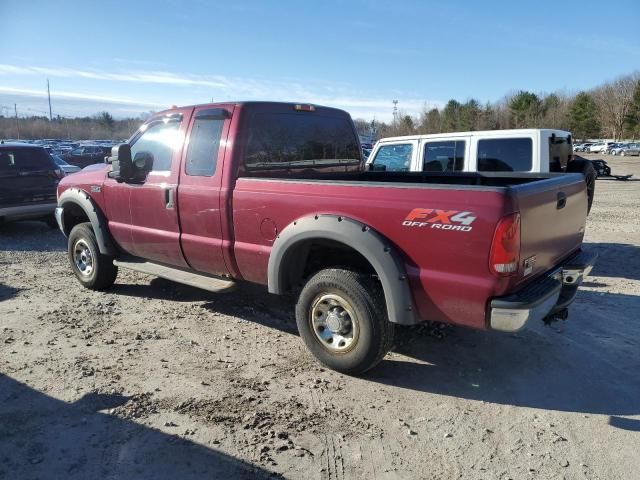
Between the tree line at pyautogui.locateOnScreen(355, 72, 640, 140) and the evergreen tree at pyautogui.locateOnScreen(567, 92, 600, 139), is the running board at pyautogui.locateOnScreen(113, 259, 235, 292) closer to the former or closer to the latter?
the tree line at pyautogui.locateOnScreen(355, 72, 640, 140)

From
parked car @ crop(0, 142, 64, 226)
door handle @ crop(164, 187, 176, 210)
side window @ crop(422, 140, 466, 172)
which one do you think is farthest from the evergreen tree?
door handle @ crop(164, 187, 176, 210)

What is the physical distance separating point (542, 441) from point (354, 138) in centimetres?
366

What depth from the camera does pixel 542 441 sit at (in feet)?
9.96

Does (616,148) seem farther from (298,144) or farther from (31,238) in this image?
(298,144)

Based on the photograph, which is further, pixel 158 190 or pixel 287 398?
pixel 158 190

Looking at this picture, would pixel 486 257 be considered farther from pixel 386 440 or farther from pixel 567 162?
pixel 567 162

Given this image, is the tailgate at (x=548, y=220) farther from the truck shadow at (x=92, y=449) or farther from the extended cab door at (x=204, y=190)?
the extended cab door at (x=204, y=190)

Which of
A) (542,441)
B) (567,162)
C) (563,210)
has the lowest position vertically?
(542,441)

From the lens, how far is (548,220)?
344 cm

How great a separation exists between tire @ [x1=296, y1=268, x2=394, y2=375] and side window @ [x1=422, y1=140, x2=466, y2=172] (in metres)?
4.65

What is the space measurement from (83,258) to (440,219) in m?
4.76

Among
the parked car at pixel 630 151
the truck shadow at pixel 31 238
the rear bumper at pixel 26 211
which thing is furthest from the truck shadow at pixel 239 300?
the parked car at pixel 630 151

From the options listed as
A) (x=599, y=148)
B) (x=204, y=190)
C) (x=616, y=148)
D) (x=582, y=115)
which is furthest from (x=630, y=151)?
(x=204, y=190)

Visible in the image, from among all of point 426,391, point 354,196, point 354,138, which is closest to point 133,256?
point 354,138
